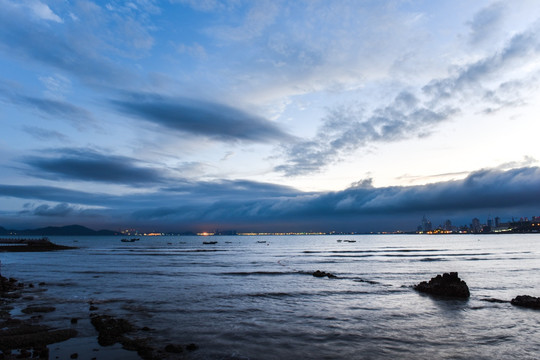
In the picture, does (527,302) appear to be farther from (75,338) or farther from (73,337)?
(73,337)

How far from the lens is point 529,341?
18.5 metres

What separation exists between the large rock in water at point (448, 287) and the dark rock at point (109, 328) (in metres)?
28.6

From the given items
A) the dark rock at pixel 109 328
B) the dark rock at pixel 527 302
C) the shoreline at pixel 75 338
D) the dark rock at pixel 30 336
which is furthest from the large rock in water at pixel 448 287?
the dark rock at pixel 30 336

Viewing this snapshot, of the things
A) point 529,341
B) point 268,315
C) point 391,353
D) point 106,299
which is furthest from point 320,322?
point 106,299

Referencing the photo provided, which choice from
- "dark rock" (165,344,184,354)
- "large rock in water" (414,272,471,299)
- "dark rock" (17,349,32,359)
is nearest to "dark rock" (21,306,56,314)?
"dark rock" (17,349,32,359)

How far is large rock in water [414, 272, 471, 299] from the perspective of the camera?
32.2m

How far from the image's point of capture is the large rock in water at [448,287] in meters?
32.2

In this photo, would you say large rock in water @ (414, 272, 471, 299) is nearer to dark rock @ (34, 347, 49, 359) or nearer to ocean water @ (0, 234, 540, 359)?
ocean water @ (0, 234, 540, 359)

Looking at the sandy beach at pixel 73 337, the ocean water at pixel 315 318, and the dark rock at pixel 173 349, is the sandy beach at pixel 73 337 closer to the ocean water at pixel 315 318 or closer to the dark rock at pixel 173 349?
the dark rock at pixel 173 349

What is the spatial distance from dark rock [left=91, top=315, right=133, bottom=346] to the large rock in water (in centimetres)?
2864

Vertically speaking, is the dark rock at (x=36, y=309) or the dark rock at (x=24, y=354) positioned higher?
the dark rock at (x=24, y=354)

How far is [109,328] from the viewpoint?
19312 millimetres

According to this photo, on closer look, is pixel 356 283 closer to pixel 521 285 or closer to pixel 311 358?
pixel 521 285

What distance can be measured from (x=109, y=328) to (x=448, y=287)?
3022 cm
